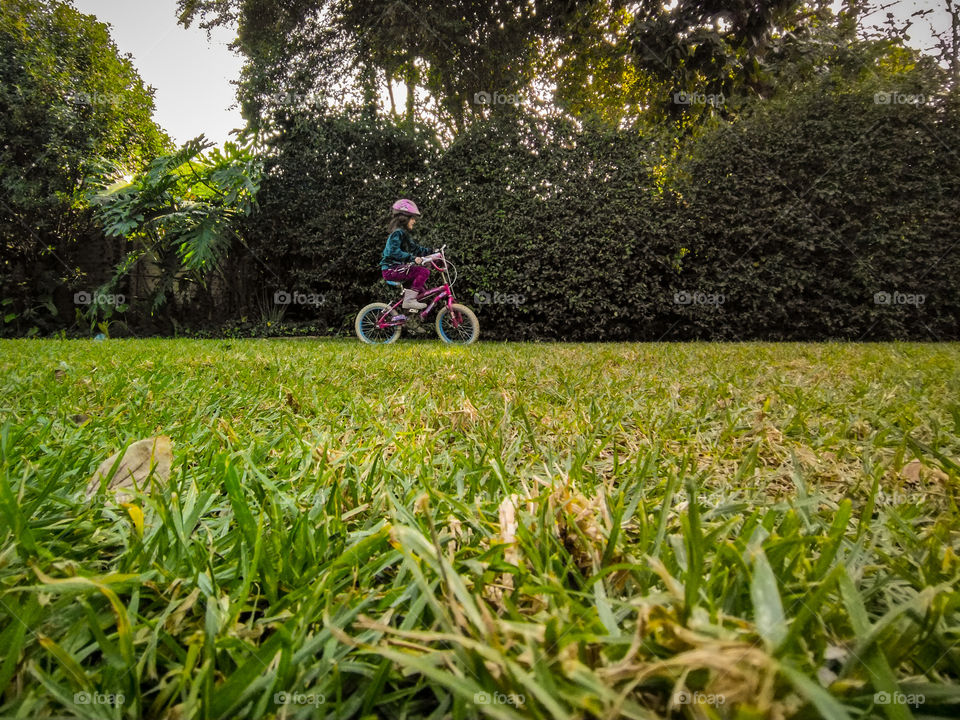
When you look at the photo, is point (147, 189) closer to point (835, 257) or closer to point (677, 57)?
point (677, 57)

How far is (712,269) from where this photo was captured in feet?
22.6

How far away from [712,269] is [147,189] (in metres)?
8.31

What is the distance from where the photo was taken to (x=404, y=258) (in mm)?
6172

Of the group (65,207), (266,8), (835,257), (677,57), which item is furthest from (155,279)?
(835,257)

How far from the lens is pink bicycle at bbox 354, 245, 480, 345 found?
20.4 ft

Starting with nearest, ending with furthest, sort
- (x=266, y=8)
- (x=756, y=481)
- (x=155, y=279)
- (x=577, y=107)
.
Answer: (x=756, y=481) < (x=155, y=279) < (x=266, y=8) < (x=577, y=107)
